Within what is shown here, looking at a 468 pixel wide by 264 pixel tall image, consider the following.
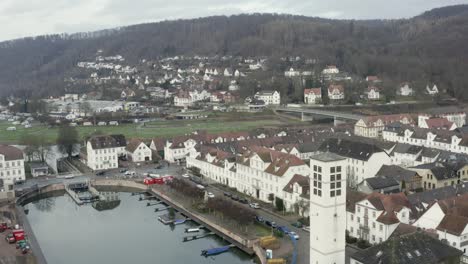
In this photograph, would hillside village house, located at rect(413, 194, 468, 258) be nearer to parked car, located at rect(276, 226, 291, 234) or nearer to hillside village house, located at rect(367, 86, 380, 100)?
parked car, located at rect(276, 226, 291, 234)

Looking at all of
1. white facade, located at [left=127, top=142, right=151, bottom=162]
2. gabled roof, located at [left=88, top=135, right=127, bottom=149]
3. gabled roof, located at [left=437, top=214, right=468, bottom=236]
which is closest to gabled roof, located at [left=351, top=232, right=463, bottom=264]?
gabled roof, located at [left=437, top=214, right=468, bottom=236]

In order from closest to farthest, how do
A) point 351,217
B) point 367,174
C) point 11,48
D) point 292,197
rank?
point 351,217 < point 292,197 < point 367,174 < point 11,48

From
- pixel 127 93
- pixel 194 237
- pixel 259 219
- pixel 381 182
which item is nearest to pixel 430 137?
pixel 381 182

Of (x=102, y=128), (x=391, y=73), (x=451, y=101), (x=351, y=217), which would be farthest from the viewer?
(x=391, y=73)

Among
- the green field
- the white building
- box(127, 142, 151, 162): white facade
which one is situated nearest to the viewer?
box(127, 142, 151, 162): white facade

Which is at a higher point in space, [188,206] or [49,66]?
[49,66]

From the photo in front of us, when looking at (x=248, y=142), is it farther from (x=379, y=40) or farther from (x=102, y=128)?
(x=379, y=40)

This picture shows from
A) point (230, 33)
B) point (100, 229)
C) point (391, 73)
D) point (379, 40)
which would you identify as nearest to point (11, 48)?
point (230, 33)
